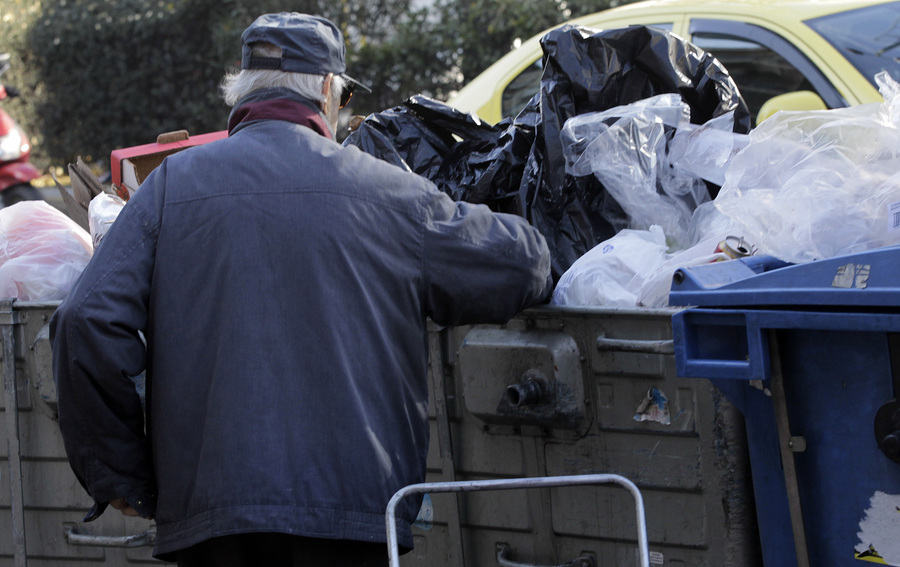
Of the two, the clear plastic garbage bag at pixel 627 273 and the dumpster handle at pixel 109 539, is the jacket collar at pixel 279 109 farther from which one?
the dumpster handle at pixel 109 539

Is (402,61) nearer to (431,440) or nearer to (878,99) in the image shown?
(878,99)

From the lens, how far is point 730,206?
2371mm

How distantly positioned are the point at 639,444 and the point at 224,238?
3.26ft

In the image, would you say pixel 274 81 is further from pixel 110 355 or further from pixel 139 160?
pixel 139 160

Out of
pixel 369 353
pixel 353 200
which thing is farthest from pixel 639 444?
pixel 353 200

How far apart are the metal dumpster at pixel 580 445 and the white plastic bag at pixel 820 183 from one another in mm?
332

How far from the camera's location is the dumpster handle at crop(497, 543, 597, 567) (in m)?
2.36

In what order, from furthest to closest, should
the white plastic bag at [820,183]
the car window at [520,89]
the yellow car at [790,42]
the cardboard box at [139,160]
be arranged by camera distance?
1. the car window at [520,89]
2. the yellow car at [790,42]
3. the cardboard box at [139,160]
4. the white plastic bag at [820,183]

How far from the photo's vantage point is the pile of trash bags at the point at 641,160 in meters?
2.26

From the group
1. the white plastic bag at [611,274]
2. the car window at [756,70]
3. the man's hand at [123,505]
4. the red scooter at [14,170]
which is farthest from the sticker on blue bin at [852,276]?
the red scooter at [14,170]

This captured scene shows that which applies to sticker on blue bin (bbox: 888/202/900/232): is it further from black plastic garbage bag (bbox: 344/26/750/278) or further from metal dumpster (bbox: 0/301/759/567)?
black plastic garbage bag (bbox: 344/26/750/278)

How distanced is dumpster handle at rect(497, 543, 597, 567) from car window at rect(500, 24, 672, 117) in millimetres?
2467

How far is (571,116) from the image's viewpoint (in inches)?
116

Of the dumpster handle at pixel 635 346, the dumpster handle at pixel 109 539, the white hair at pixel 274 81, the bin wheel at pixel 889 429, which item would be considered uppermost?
the white hair at pixel 274 81
